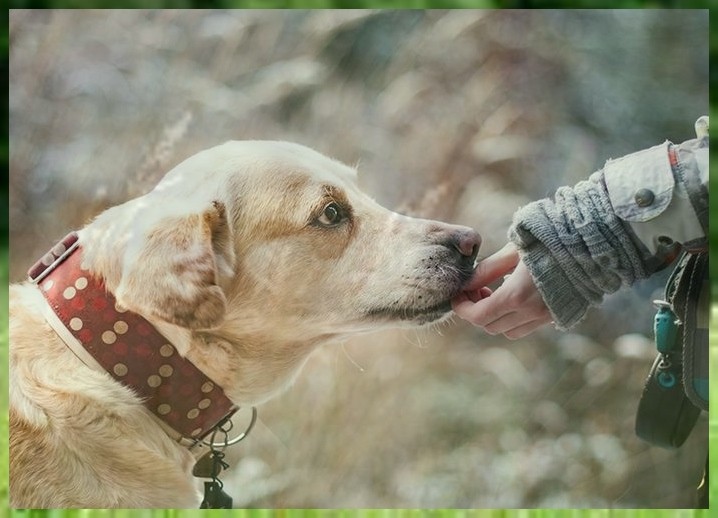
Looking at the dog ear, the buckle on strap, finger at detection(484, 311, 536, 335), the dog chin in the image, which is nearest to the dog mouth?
the dog chin

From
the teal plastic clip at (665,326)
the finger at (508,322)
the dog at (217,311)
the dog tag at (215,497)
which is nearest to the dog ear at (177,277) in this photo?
the dog at (217,311)

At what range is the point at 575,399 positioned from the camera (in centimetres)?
255

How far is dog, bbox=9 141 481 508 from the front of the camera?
2.27 meters

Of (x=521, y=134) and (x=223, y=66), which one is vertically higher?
(x=223, y=66)

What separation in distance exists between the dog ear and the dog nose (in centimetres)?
57

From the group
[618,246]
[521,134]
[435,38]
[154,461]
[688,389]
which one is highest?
[435,38]

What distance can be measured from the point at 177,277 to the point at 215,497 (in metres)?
0.65

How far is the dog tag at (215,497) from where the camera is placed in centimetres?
246

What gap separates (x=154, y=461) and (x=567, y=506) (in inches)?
42.2

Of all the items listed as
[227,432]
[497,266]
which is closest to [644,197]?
[497,266]

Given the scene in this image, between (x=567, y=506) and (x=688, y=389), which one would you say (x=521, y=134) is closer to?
(x=688, y=389)

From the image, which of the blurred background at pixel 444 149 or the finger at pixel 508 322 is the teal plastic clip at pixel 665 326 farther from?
the finger at pixel 508 322

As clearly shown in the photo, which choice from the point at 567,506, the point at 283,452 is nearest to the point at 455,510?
the point at 567,506

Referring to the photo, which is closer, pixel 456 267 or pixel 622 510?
pixel 456 267
